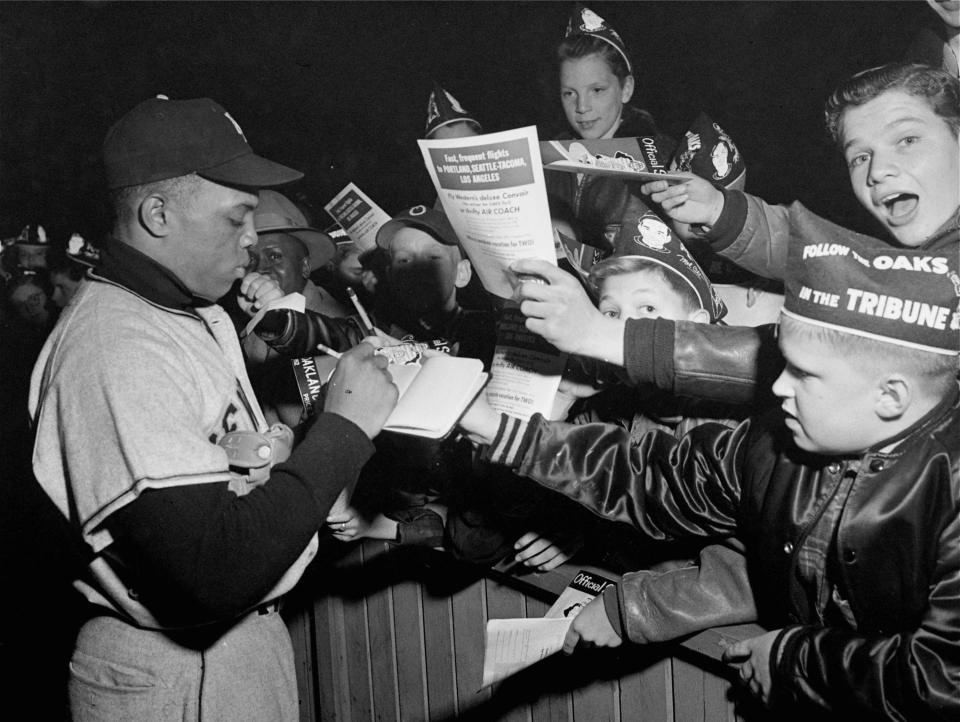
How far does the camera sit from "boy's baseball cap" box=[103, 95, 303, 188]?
5.64ft

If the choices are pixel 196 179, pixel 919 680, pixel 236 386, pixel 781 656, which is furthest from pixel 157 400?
pixel 919 680

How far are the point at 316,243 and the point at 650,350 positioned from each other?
Answer: 205 centimetres

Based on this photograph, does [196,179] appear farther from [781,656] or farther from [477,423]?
[781,656]

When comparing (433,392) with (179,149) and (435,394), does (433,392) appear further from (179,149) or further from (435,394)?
(179,149)

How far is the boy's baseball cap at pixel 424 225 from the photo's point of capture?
110 inches

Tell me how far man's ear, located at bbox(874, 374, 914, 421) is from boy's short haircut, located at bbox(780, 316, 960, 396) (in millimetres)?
15

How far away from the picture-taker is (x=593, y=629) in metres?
1.66

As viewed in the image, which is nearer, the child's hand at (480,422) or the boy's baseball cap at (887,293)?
the boy's baseball cap at (887,293)

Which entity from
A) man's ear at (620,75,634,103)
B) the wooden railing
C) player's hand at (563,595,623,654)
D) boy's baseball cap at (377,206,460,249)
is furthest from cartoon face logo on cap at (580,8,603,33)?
player's hand at (563,595,623,654)

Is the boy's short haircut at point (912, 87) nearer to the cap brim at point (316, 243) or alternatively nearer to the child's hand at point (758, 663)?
the child's hand at point (758, 663)

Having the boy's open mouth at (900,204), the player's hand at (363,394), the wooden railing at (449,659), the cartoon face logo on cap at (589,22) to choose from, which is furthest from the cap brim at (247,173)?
the cartoon face logo on cap at (589,22)

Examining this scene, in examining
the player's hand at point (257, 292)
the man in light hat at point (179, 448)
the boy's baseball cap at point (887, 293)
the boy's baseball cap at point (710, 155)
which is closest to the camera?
the boy's baseball cap at point (887, 293)

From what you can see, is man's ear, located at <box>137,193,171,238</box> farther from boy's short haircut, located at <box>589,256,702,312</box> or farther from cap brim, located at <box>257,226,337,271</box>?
cap brim, located at <box>257,226,337,271</box>

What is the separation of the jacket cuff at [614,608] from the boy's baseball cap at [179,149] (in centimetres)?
123
